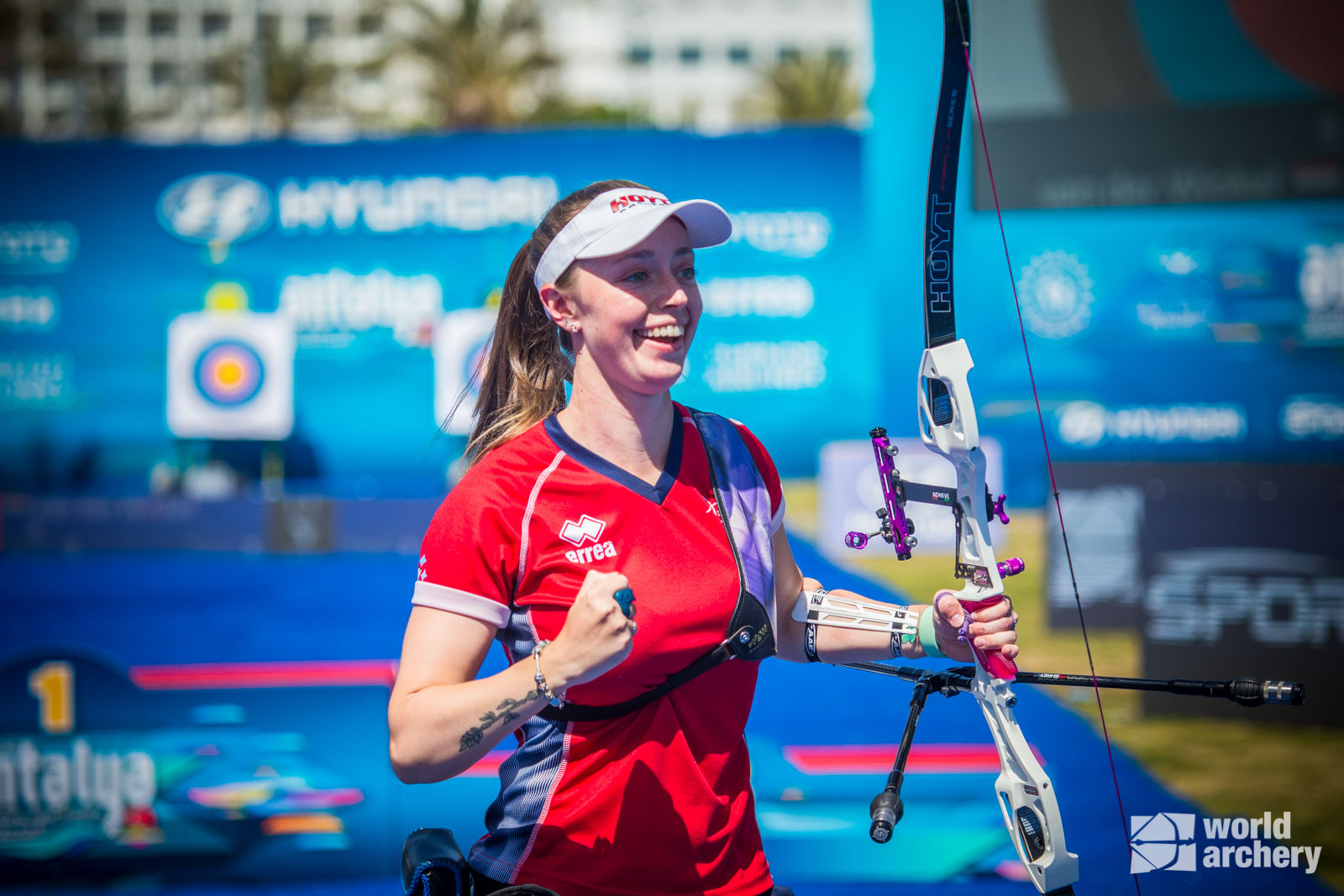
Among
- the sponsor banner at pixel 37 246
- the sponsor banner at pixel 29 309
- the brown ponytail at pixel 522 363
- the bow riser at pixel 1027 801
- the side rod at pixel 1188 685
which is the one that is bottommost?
the bow riser at pixel 1027 801

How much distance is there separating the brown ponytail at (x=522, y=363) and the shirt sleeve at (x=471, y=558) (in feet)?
0.74

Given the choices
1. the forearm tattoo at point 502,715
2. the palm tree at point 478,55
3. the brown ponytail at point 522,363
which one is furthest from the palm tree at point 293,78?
the forearm tattoo at point 502,715

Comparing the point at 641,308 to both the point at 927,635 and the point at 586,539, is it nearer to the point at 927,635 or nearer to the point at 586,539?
the point at 586,539

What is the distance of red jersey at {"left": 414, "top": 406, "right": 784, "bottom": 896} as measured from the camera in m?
1.28

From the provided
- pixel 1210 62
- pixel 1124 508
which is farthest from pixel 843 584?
pixel 1210 62

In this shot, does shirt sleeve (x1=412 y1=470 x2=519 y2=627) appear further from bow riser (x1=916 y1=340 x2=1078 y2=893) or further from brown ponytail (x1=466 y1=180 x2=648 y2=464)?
bow riser (x1=916 y1=340 x2=1078 y2=893)

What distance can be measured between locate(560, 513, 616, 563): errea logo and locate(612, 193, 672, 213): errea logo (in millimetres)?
383

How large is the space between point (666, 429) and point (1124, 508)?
4172 mm

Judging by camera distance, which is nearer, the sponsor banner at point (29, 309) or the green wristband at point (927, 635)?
the green wristband at point (927, 635)

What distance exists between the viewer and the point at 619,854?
4.27 feet

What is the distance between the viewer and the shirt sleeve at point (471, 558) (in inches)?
48.6

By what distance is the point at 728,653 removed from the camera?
133 cm

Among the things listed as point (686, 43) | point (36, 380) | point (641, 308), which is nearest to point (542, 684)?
point (641, 308)

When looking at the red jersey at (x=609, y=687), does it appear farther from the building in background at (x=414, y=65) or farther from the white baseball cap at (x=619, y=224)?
the building in background at (x=414, y=65)
